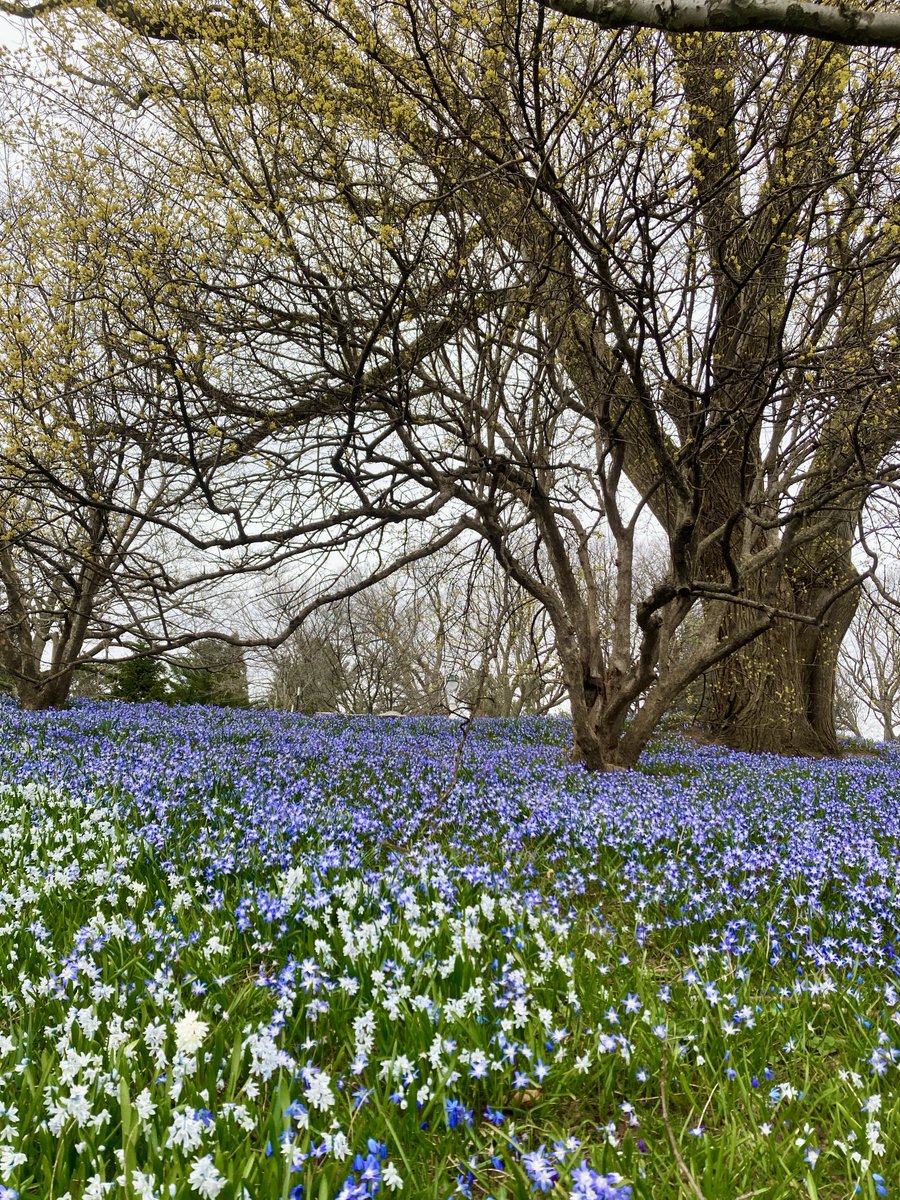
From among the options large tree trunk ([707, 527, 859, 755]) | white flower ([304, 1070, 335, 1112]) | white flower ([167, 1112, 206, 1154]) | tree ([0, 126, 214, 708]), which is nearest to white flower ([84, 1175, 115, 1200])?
white flower ([167, 1112, 206, 1154])

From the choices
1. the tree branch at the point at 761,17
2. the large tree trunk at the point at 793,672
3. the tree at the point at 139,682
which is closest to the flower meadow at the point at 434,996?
the tree branch at the point at 761,17

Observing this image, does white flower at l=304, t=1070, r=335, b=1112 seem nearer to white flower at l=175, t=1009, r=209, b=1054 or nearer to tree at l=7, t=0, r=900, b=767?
white flower at l=175, t=1009, r=209, b=1054

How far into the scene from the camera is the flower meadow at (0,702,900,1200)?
6.36 ft

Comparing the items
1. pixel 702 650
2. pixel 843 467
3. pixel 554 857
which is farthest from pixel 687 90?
pixel 554 857

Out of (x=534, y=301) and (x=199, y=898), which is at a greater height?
(x=534, y=301)

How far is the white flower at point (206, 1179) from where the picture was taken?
1583 millimetres

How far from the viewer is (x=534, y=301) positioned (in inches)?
230

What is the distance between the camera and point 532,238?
574 cm

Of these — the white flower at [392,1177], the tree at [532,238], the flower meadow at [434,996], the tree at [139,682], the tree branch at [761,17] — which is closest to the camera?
the white flower at [392,1177]

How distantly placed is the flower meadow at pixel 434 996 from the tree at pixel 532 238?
253 centimetres

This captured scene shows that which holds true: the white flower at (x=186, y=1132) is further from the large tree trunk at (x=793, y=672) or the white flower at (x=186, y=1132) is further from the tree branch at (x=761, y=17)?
the large tree trunk at (x=793, y=672)

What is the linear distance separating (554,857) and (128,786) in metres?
3.24

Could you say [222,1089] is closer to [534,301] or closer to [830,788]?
[534,301]

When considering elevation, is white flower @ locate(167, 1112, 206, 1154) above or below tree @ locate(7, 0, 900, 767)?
below
